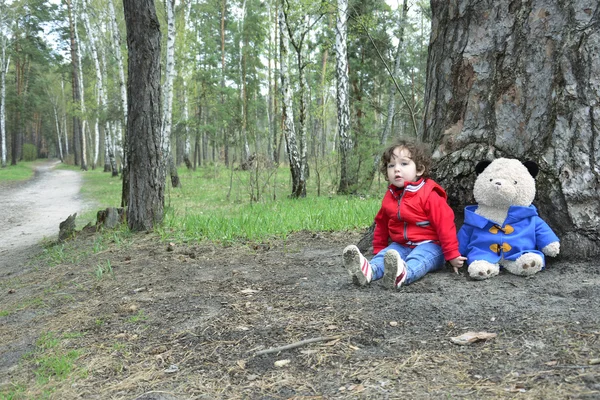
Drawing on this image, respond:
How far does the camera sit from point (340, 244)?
4.46 m

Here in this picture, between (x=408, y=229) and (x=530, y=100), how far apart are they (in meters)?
1.14

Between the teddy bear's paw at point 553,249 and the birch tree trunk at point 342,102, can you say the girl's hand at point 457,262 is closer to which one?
the teddy bear's paw at point 553,249

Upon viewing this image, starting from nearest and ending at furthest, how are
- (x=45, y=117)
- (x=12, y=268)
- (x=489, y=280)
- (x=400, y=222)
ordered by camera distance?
(x=489, y=280) → (x=400, y=222) → (x=12, y=268) → (x=45, y=117)

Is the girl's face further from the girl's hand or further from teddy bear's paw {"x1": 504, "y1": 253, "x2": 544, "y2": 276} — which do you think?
teddy bear's paw {"x1": 504, "y1": 253, "x2": 544, "y2": 276}

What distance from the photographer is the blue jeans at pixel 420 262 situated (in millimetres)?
2670

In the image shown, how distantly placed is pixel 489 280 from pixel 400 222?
30.1 inches

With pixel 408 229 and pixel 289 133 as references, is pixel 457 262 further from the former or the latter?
pixel 289 133

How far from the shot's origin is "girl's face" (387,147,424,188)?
9.89 feet

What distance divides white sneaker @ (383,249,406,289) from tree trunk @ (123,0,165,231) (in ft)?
12.9

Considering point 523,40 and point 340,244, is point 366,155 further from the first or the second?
point 523,40

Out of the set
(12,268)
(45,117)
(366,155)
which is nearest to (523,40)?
(12,268)

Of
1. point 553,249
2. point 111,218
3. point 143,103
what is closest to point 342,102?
point 143,103

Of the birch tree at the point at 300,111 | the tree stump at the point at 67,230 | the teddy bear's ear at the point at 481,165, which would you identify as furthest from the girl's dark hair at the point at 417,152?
the birch tree at the point at 300,111

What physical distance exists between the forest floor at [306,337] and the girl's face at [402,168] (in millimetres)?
703
